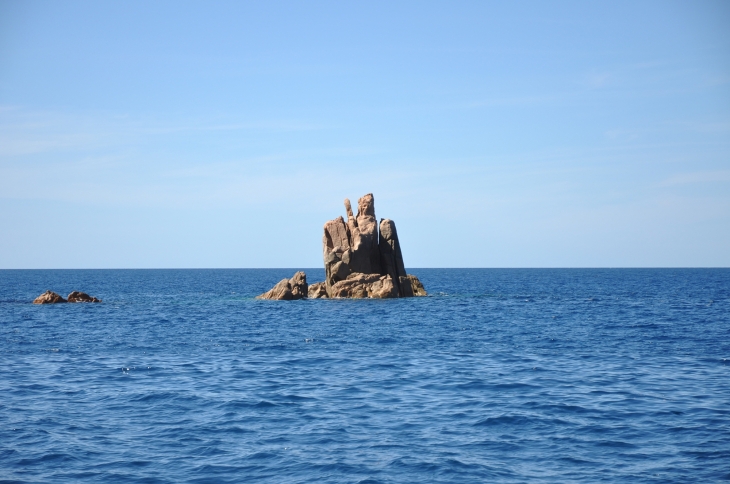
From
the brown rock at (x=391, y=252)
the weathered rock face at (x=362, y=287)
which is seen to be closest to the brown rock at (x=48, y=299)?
the weathered rock face at (x=362, y=287)

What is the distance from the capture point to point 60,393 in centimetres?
2512

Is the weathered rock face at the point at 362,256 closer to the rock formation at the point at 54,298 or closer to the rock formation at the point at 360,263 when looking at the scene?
the rock formation at the point at 360,263

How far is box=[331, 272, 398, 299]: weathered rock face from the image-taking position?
76.1 metres

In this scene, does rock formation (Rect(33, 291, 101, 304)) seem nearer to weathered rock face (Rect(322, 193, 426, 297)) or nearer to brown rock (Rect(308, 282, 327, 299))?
brown rock (Rect(308, 282, 327, 299))

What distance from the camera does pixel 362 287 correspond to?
7662cm

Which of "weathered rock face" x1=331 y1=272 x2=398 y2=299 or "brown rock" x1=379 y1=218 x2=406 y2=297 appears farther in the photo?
"brown rock" x1=379 y1=218 x2=406 y2=297

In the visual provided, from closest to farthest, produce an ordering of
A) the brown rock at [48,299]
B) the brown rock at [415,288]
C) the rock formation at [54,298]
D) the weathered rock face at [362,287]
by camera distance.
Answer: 1. the brown rock at [48,299]
2. the rock formation at [54,298]
3. the weathered rock face at [362,287]
4. the brown rock at [415,288]

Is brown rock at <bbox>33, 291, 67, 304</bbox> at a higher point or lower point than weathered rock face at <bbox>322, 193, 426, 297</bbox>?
lower

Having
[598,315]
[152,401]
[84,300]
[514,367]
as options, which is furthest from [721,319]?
[84,300]

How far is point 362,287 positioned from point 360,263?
2.83 m

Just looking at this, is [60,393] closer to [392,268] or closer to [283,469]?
[283,469]

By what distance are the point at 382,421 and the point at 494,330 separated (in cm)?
2756

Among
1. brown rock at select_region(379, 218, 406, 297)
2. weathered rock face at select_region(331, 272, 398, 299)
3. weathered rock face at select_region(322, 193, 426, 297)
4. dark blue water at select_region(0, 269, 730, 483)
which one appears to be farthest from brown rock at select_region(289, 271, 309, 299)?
dark blue water at select_region(0, 269, 730, 483)

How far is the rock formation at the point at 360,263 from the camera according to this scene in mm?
76562
